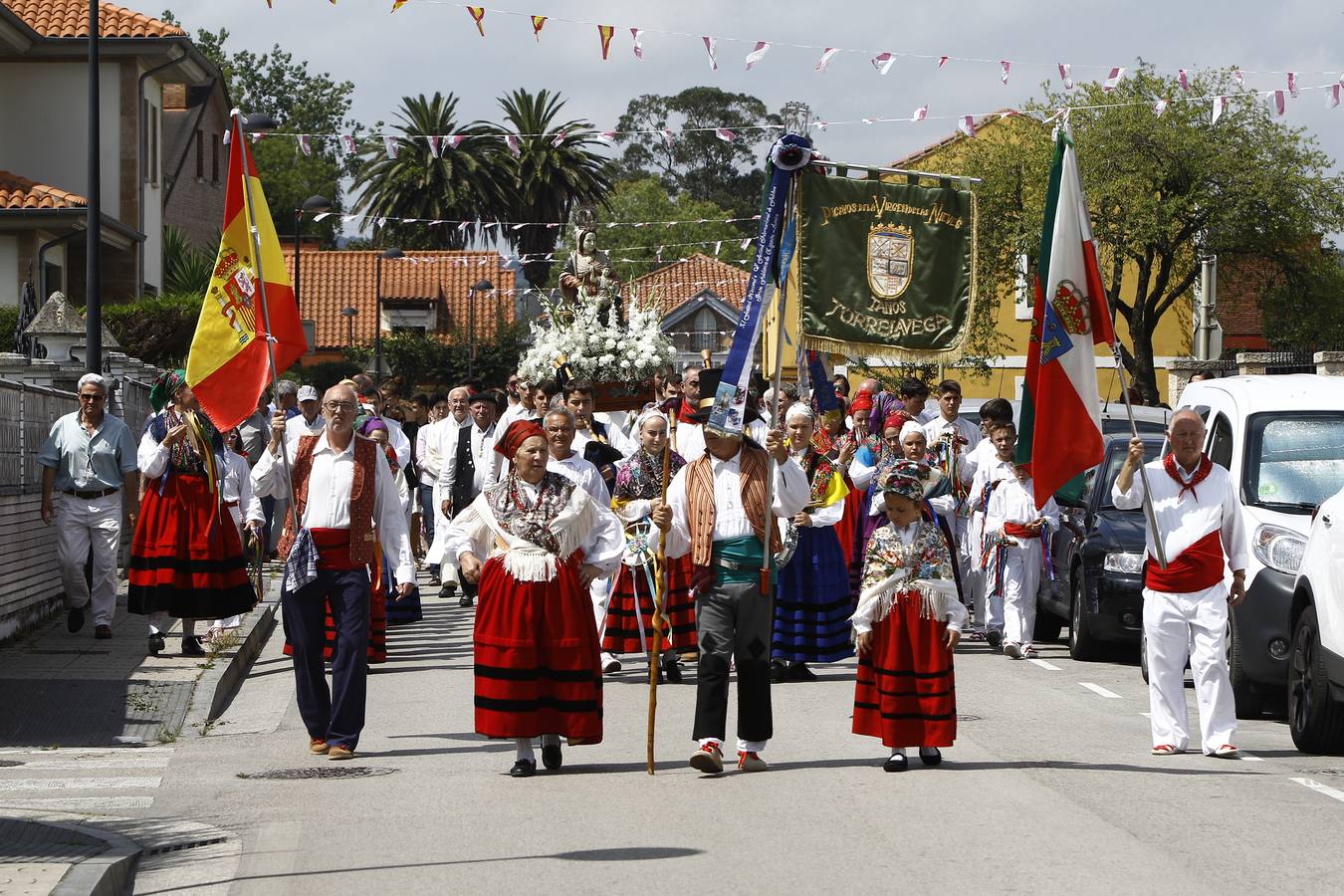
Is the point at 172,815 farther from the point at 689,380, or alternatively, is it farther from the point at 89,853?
the point at 689,380

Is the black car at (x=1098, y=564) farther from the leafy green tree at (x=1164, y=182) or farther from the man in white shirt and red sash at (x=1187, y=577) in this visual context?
the leafy green tree at (x=1164, y=182)

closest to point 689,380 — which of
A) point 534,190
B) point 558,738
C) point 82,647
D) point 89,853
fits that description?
point 82,647

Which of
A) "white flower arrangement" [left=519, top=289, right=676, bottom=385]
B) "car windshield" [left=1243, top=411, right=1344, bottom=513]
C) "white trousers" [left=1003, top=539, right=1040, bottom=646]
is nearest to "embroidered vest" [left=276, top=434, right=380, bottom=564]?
"car windshield" [left=1243, top=411, right=1344, bottom=513]

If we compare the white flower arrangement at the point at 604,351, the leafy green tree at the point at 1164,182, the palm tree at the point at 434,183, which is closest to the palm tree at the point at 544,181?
the palm tree at the point at 434,183

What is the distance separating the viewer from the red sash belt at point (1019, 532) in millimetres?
15820

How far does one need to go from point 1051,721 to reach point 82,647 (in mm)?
7250

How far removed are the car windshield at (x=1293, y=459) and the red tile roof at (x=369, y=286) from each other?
225 ft

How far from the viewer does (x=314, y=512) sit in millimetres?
10625

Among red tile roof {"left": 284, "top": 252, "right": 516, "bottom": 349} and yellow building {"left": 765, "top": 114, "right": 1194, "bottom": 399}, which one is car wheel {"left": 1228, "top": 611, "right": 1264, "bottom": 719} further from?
red tile roof {"left": 284, "top": 252, "right": 516, "bottom": 349}

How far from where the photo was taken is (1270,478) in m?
12.6

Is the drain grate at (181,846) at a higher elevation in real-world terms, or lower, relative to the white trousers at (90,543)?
lower

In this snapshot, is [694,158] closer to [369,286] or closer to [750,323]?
[369,286]

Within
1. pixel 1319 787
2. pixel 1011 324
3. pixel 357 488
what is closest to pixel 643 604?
pixel 357 488

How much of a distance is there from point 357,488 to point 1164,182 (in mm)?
37583
